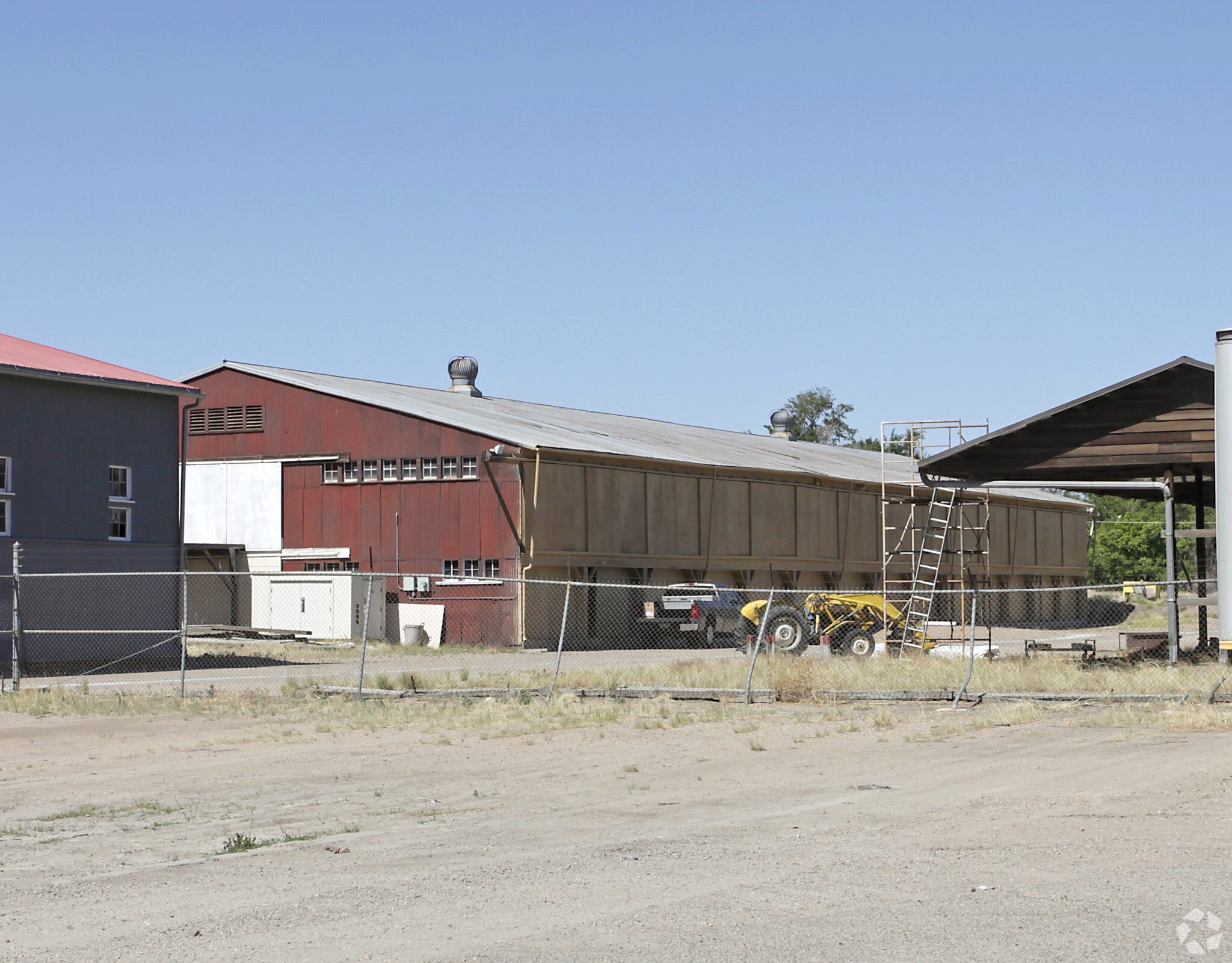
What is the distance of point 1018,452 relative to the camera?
24734mm

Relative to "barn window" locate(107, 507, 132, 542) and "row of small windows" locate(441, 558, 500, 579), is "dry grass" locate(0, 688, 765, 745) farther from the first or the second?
"row of small windows" locate(441, 558, 500, 579)

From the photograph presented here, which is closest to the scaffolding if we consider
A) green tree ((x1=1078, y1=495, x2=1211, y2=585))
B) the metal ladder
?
the metal ladder

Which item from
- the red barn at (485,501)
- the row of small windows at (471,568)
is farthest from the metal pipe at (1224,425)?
the row of small windows at (471,568)

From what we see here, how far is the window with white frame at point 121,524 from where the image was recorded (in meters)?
32.2

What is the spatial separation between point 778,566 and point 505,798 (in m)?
35.8

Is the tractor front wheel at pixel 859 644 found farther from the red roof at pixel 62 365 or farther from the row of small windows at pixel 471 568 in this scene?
the red roof at pixel 62 365

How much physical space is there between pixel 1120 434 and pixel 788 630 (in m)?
9.36

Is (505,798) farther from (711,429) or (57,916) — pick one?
(711,429)

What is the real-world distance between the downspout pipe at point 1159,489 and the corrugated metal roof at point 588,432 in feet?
35.4

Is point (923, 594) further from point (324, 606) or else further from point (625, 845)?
point (625, 845)

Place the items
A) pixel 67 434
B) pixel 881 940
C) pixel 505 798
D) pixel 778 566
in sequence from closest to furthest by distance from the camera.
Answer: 1. pixel 881 940
2. pixel 505 798
3. pixel 67 434
4. pixel 778 566

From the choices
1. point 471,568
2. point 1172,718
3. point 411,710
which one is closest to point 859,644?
point 471,568

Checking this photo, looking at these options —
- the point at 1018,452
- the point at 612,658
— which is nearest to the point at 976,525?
the point at 612,658

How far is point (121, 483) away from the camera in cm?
3262
